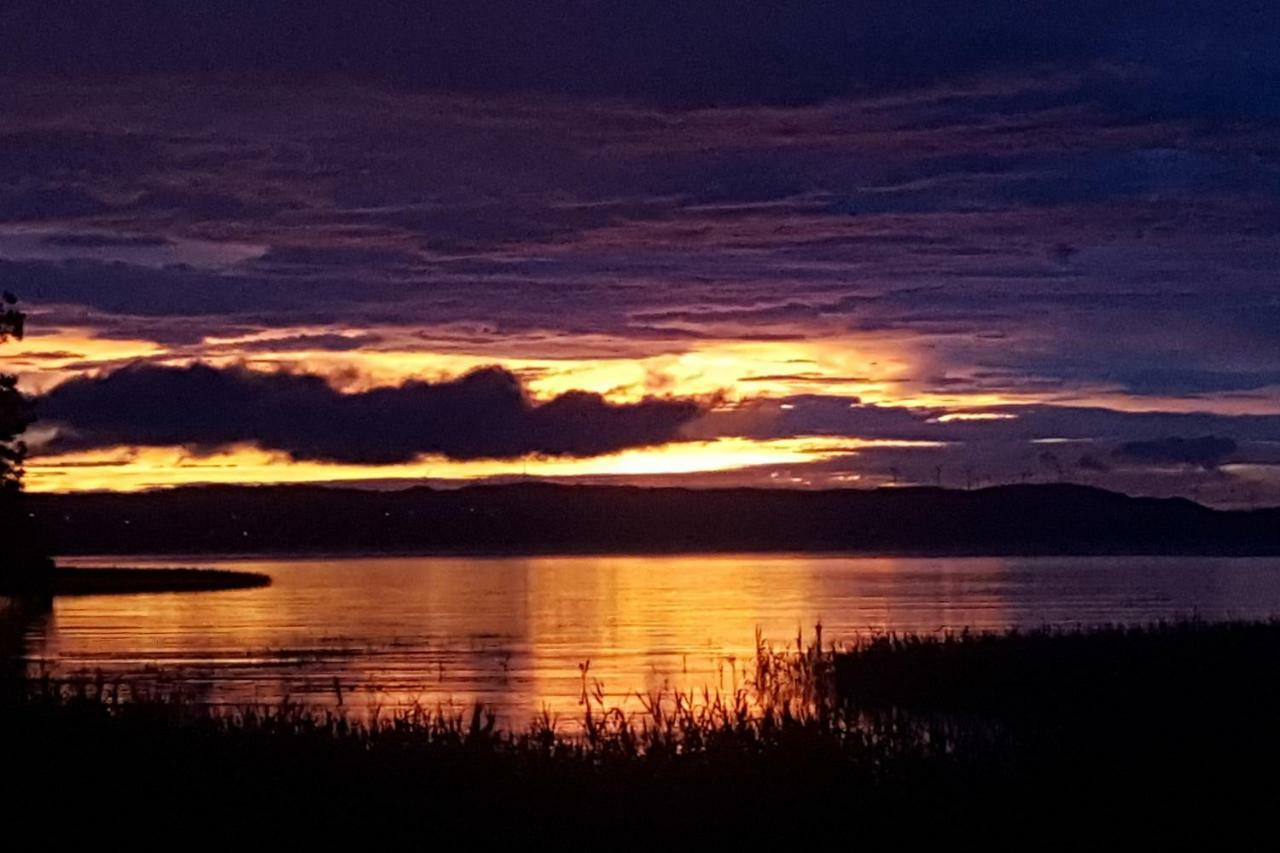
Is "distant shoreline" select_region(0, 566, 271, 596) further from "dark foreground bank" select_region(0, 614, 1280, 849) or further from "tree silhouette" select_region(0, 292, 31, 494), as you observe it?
"dark foreground bank" select_region(0, 614, 1280, 849)

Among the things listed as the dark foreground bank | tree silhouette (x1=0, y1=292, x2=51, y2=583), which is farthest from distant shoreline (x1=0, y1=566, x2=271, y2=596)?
the dark foreground bank

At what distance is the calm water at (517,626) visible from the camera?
55.2 metres

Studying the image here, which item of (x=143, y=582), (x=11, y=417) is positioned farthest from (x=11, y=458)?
(x=143, y=582)

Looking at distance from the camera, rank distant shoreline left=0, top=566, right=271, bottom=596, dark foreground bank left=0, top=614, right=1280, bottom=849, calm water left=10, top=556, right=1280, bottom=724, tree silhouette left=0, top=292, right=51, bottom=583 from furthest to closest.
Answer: distant shoreline left=0, top=566, right=271, bottom=596 < tree silhouette left=0, top=292, right=51, bottom=583 < calm water left=10, top=556, right=1280, bottom=724 < dark foreground bank left=0, top=614, right=1280, bottom=849

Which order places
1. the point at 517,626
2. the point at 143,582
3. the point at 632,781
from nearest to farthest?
the point at 632,781 < the point at 517,626 < the point at 143,582

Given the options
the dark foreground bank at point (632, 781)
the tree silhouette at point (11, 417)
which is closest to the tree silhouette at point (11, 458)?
the tree silhouette at point (11, 417)

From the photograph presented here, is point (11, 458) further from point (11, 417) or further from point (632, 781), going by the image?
point (632, 781)

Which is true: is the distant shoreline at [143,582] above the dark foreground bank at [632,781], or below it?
above

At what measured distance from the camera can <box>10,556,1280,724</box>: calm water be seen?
5522 centimetres

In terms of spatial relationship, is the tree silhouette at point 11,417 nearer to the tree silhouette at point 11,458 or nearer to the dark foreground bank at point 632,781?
the tree silhouette at point 11,458

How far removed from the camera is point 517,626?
93.1 meters

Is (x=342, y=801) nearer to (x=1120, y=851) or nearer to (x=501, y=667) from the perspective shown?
(x=1120, y=851)

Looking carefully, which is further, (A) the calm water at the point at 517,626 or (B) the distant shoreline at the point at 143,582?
(B) the distant shoreline at the point at 143,582

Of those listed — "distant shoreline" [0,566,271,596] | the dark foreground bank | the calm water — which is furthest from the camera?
"distant shoreline" [0,566,271,596]
